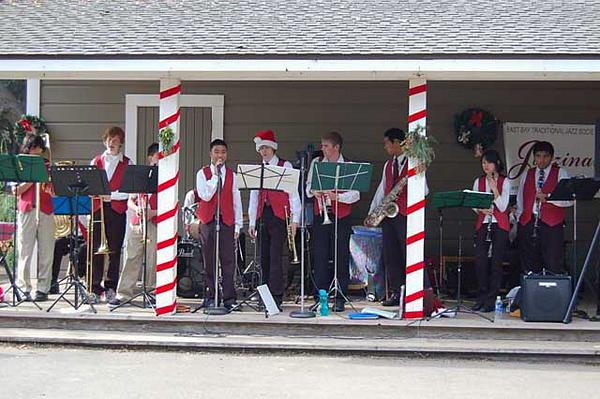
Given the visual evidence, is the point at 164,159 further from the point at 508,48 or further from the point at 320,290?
the point at 508,48

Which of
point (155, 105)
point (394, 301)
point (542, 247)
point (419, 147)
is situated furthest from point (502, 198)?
point (155, 105)

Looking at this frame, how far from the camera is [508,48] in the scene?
9078 millimetres

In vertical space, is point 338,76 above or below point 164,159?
above

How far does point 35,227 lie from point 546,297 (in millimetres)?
6008

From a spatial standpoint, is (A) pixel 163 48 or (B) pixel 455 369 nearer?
(B) pixel 455 369

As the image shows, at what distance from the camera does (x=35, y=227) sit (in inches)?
414

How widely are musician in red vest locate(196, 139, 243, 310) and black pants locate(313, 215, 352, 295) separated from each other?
99 centimetres

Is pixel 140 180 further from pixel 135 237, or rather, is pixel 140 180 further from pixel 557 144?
pixel 557 144

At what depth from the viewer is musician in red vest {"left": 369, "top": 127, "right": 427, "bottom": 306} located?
1041 cm

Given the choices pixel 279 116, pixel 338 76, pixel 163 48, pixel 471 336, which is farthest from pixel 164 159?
pixel 471 336

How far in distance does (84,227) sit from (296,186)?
3359mm

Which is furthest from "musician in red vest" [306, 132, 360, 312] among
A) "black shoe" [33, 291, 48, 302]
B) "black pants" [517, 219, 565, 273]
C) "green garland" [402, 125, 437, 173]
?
"black shoe" [33, 291, 48, 302]

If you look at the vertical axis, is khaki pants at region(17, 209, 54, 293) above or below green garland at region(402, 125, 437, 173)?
below

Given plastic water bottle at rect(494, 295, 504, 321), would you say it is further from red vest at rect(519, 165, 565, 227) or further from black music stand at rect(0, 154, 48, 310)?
A: black music stand at rect(0, 154, 48, 310)
